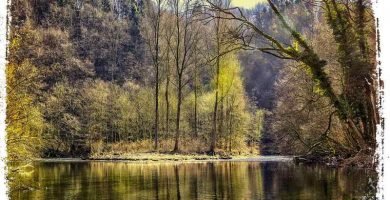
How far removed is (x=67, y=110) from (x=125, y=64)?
2498 cm

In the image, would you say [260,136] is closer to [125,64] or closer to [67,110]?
[67,110]

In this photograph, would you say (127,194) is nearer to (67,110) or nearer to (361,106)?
(361,106)

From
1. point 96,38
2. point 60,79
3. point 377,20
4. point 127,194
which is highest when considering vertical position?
point 96,38

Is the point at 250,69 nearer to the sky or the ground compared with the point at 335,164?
nearer to the sky

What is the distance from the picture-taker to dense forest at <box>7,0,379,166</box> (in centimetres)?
1201

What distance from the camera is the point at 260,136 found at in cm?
6731

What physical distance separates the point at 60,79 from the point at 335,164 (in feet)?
191

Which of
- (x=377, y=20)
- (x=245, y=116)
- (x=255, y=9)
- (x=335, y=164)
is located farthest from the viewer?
(x=255, y=9)

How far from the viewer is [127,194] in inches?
632

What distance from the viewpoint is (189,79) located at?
1960 inches

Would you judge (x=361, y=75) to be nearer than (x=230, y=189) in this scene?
Yes

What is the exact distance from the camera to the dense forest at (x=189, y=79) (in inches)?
473

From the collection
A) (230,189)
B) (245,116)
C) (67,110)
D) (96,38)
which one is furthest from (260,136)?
(230,189)

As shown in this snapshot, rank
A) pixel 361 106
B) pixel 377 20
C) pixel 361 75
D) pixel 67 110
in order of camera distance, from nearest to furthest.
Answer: pixel 377 20, pixel 361 75, pixel 361 106, pixel 67 110
